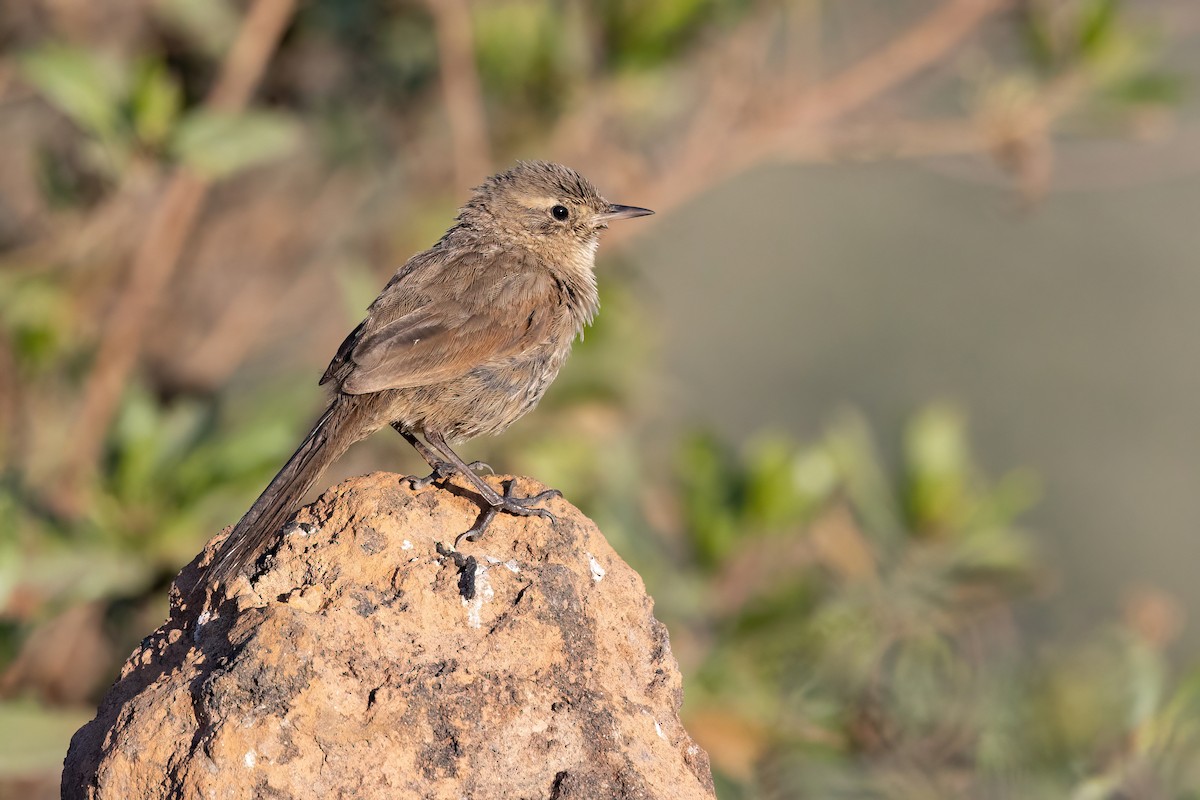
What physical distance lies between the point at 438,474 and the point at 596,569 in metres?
0.88

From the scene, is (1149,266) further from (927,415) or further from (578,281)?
(578,281)

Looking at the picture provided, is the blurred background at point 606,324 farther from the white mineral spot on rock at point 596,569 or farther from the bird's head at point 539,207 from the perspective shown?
the white mineral spot on rock at point 596,569

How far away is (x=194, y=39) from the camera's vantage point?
6.59 meters

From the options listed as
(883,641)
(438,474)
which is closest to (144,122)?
(438,474)

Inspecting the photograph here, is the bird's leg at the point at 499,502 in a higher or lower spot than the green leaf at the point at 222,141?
lower

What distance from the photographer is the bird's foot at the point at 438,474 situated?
Answer: 386 cm

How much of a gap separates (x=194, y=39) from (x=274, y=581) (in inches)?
153

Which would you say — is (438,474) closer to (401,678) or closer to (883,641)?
(401,678)

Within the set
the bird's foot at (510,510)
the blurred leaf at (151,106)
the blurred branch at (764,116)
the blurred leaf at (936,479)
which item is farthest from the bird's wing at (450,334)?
the blurred leaf at (936,479)

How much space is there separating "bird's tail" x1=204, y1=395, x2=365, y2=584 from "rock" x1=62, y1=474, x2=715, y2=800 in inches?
2.6

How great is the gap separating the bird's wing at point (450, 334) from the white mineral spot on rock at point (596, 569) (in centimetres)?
102

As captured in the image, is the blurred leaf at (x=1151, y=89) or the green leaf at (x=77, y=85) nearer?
the green leaf at (x=77, y=85)

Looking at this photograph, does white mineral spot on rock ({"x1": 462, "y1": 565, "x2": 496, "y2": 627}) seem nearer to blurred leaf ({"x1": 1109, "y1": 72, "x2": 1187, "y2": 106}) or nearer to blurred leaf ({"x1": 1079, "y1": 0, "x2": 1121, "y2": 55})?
blurred leaf ({"x1": 1079, "y1": 0, "x2": 1121, "y2": 55})

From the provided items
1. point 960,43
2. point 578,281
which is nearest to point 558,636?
point 578,281
